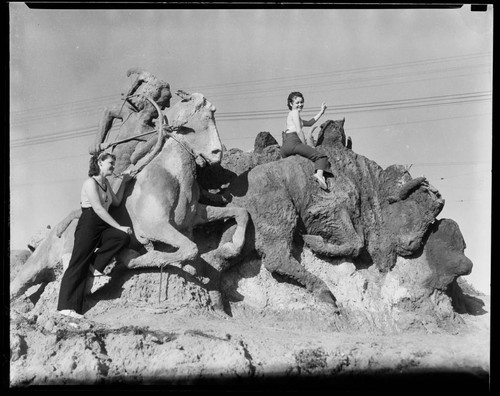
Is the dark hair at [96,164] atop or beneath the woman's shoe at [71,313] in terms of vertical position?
atop

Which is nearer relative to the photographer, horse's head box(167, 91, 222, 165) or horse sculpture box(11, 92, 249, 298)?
horse sculpture box(11, 92, 249, 298)

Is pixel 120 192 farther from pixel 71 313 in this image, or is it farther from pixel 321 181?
pixel 321 181

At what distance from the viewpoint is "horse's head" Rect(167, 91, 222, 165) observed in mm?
12727

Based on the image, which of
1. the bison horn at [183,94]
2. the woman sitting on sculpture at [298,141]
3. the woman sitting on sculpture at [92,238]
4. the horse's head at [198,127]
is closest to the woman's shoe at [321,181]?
the woman sitting on sculpture at [298,141]

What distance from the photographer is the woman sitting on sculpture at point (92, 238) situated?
11508 mm

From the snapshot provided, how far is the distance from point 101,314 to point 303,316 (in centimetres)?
264

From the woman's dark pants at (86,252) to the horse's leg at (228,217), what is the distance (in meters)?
1.25

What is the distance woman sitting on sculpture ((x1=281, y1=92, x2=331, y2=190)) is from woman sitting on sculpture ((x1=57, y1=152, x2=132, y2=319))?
292cm

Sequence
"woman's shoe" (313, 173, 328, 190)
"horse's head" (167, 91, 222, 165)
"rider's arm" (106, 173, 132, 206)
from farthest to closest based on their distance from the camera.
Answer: "woman's shoe" (313, 173, 328, 190) < "horse's head" (167, 91, 222, 165) < "rider's arm" (106, 173, 132, 206)

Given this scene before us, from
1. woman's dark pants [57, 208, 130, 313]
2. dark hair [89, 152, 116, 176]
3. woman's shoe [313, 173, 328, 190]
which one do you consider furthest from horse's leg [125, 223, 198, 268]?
woman's shoe [313, 173, 328, 190]

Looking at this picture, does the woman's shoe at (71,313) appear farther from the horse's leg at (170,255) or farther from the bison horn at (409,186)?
the bison horn at (409,186)

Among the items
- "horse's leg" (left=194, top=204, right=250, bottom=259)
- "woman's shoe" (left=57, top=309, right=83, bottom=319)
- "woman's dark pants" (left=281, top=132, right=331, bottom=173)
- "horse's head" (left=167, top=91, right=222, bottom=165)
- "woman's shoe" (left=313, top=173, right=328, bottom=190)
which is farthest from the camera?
"woman's dark pants" (left=281, top=132, right=331, bottom=173)

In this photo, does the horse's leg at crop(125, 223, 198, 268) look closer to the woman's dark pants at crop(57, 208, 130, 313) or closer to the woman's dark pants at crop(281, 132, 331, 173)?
the woman's dark pants at crop(57, 208, 130, 313)

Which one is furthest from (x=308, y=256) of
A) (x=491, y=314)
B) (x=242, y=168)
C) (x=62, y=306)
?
(x=62, y=306)
